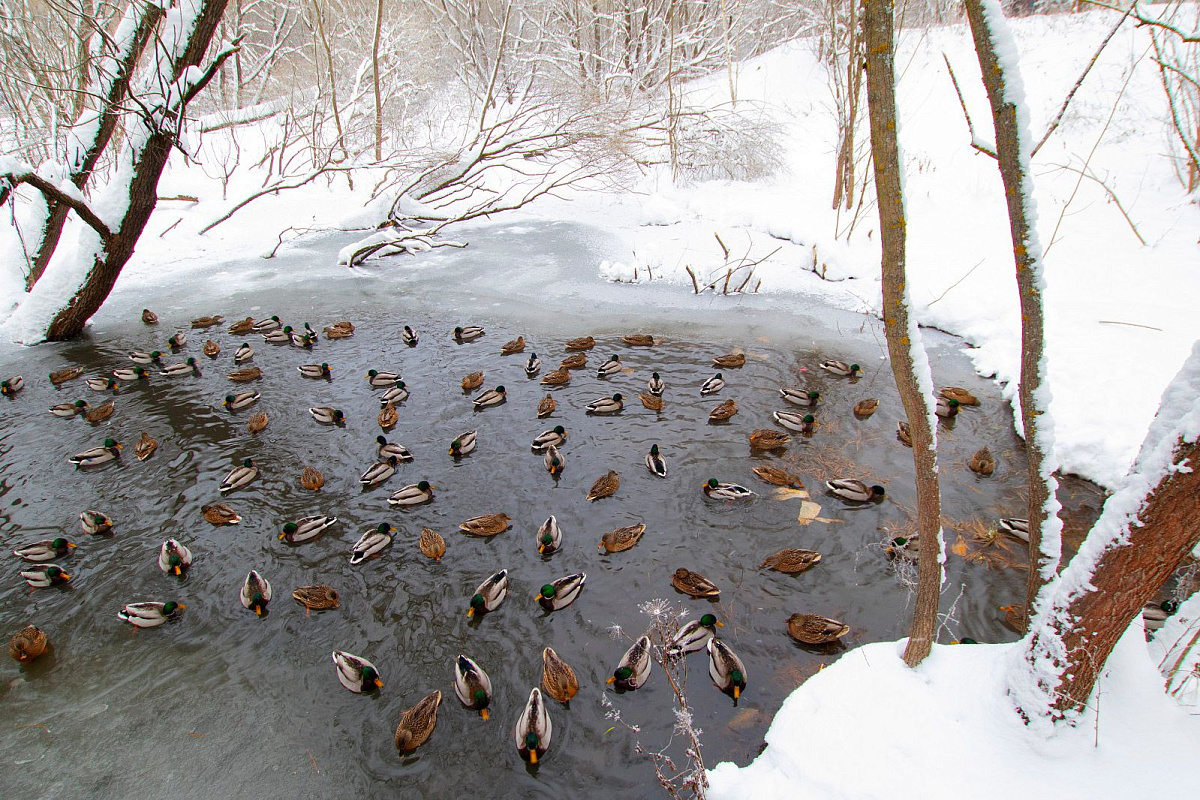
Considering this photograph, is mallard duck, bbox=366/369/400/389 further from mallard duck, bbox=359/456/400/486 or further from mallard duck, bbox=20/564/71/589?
mallard duck, bbox=20/564/71/589

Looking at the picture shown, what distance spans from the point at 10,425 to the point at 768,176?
17247mm

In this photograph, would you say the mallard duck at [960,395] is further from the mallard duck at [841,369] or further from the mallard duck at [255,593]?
the mallard duck at [255,593]

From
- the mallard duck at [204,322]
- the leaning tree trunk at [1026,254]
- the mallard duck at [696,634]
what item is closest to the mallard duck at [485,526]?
the mallard duck at [696,634]

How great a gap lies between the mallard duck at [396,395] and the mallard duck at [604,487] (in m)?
3.10

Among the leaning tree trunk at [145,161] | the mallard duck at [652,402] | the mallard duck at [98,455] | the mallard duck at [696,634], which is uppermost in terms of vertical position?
the leaning tree trunk at [145,161]

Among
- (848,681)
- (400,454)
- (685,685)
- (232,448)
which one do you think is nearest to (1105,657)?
(848,681)

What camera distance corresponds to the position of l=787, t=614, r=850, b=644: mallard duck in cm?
423

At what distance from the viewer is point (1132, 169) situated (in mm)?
12352

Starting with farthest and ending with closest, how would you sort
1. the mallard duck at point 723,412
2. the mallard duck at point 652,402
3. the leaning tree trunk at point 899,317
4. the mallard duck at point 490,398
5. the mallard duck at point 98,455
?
the mallard duck at point 490,398, the mallard duck at point 652,402, the mallard duck at point 723,412, the mallard duck at point 98,455, the leaning tree trunk at point 899,317

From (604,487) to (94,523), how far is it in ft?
15.5

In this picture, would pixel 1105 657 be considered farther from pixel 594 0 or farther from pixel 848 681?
pixel 594 0

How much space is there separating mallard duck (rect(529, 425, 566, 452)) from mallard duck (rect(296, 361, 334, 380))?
3515mm

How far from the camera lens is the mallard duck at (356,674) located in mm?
4000

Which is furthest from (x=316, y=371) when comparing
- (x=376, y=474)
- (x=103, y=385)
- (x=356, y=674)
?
(x=356, y=674)
